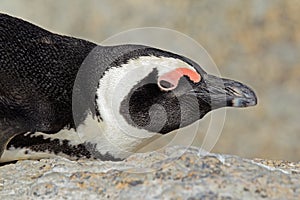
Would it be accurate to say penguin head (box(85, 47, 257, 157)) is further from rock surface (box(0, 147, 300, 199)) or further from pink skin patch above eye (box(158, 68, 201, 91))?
rock surface (box(0, 147, 300, 199))

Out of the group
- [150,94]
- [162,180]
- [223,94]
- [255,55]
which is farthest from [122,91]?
[255,55]

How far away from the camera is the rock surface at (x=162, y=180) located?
0.95 metres

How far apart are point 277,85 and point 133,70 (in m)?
1.28

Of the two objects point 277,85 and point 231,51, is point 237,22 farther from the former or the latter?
point 277,85

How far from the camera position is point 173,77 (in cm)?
130

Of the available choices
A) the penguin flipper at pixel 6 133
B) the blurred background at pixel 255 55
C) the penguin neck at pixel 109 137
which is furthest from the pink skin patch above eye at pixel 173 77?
the blurred background at pixel 255 55

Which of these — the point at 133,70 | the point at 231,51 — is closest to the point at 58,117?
the point at 133,70

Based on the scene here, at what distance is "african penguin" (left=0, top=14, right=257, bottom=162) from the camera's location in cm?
129

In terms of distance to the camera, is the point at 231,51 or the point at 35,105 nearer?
the point at 35,105

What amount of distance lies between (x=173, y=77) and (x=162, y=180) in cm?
35

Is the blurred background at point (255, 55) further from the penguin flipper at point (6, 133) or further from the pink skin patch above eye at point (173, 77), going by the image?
the penguin flipper at point (6, 133)

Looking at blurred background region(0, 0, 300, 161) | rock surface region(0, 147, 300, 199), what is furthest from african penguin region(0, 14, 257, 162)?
blurred background region(0, 0, 300, 161)

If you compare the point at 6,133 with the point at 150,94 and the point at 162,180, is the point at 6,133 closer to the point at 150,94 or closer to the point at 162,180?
the point at 150,94

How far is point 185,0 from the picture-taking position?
259cm
